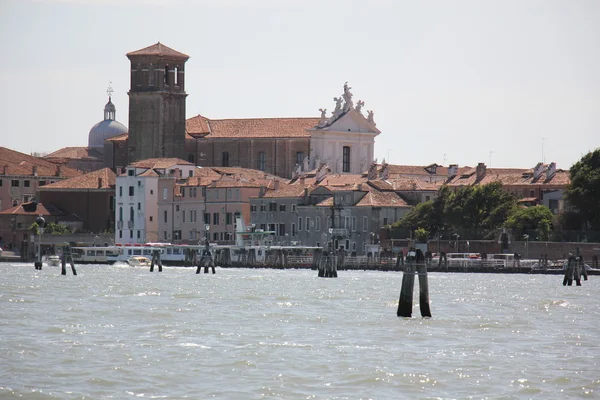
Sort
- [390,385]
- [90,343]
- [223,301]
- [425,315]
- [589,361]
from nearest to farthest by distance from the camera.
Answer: [390,385]
[589,361]
[90,343]
[425,315]
[223,301]

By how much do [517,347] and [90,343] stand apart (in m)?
7.64

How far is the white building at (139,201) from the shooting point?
319 feet

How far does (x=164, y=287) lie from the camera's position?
183ft

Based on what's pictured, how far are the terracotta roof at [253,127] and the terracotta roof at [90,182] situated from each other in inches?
372

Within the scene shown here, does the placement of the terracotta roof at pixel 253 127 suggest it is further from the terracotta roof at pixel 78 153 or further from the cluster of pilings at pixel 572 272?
the cluster of pilings at pixel 572 272

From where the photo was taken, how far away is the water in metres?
26.5

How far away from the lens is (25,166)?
358 feet

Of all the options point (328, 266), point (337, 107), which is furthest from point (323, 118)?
point (328, 266)

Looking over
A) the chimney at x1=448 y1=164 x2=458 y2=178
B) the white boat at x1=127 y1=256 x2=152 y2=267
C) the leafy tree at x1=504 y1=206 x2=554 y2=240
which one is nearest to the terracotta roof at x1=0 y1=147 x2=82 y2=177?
the white boat at x1=127 y1=256 x2=152 y2=267

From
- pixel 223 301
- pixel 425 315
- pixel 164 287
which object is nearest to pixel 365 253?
pixel 164 287

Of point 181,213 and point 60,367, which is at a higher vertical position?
point 181,213

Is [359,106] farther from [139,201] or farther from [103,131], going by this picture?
[103,131]

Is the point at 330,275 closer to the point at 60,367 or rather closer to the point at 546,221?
the point at 546,221

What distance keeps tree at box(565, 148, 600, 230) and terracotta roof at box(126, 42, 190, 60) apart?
3515 centimetres
